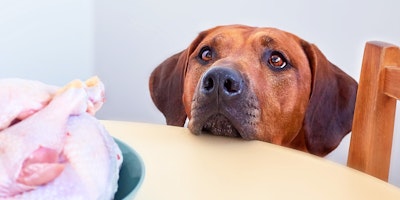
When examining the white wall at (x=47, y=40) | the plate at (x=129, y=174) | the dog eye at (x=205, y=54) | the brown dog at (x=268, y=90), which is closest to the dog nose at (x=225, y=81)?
the brown dog at (x=268, y=90)

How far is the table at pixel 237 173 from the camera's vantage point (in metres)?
0.54

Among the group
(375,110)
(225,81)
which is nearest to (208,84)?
(225,81)

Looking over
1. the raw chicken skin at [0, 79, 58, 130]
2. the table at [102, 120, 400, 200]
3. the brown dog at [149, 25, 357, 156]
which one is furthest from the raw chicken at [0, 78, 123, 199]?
the brown dog at [149, 25, 357, 156]

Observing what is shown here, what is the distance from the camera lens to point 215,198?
20.8 inches

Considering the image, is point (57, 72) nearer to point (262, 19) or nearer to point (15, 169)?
point (262, 19)

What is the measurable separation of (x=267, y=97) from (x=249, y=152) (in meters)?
0.18

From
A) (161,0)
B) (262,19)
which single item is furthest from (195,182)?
(161,0)

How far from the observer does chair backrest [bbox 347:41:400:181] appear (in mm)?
645

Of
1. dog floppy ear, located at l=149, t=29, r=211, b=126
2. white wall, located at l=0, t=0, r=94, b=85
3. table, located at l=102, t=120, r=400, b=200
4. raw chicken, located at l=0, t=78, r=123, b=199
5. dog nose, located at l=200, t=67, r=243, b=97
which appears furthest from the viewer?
white wall, located at l=0, t=0, r=94, b=85

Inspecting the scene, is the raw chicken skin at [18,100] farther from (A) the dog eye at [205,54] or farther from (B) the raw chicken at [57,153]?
(A) the dog eye at [205,54]

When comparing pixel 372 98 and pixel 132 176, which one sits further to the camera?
pixel 372 98

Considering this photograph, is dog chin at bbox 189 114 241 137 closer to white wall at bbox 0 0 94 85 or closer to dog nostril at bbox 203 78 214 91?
dog nostril at bbox 203 78 214 91

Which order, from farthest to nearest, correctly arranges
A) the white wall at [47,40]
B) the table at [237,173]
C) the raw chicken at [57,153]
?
the white wall at [47,40] → the table at [237,173] → the raw chicken at [57,153]

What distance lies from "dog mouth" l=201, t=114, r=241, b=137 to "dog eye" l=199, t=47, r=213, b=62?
16cm
